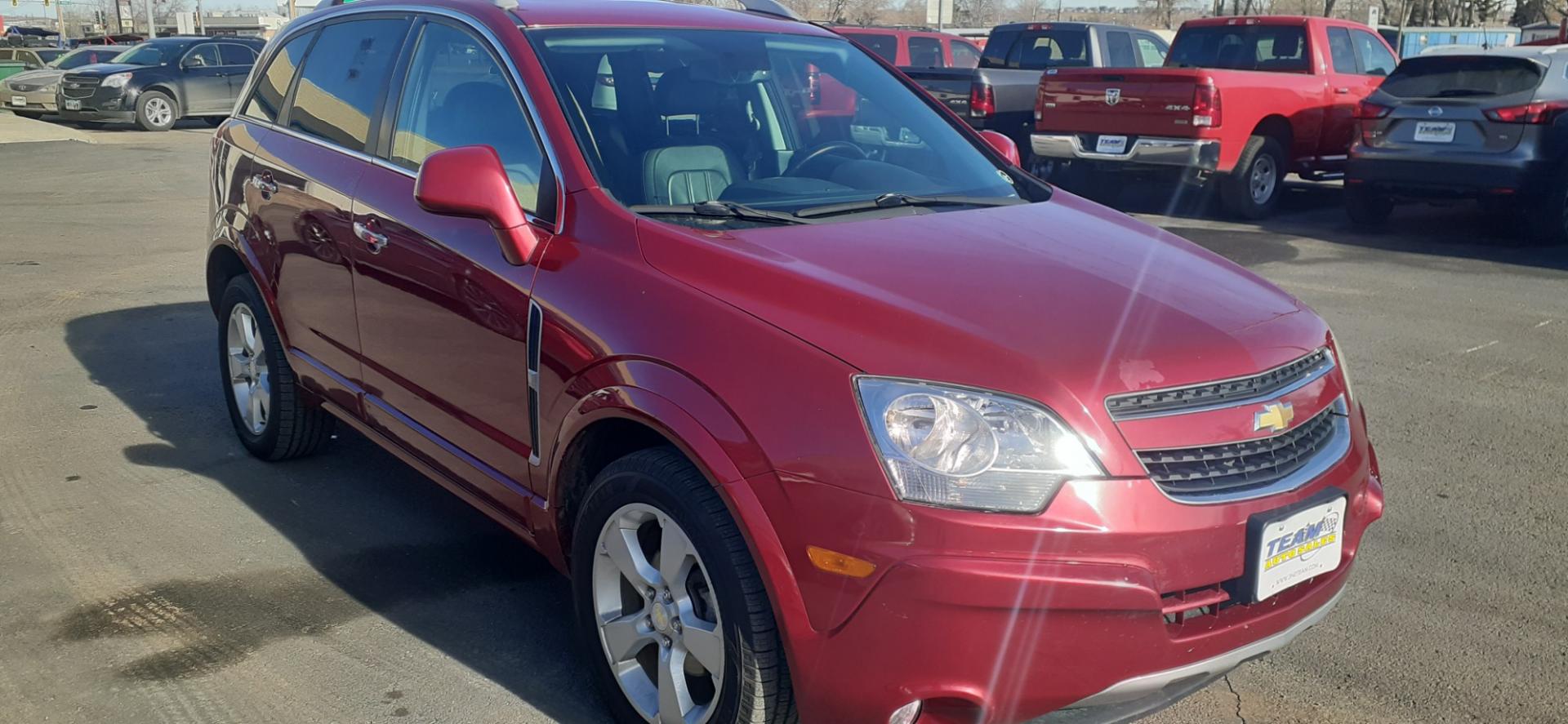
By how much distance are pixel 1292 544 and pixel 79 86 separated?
22.4 metres

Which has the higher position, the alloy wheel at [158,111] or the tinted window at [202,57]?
the tinted window at [202,57]

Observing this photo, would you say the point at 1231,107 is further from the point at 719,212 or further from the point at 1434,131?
the point at 719,212

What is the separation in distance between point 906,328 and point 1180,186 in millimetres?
10692

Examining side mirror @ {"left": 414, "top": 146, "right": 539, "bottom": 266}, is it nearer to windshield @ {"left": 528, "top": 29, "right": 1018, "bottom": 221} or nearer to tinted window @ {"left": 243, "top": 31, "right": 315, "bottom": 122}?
windshield @ {"left": 528, "top": 29, "right": 1018, "bottom": 221}

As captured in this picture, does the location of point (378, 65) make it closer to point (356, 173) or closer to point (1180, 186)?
point (356, 173)

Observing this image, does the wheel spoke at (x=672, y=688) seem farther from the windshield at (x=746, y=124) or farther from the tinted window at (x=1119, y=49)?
the tinted window at (x=1119, y=49)

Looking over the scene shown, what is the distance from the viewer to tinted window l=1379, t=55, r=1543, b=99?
987cm

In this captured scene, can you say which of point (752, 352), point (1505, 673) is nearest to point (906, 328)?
point (752, 352)

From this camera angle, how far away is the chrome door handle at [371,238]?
3.77m

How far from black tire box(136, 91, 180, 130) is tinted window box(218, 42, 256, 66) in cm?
126

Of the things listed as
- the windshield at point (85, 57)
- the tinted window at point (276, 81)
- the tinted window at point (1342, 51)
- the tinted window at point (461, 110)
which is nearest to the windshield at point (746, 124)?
the tinted window at point (461, 110)

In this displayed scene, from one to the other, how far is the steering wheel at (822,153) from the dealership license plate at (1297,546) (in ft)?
5.41

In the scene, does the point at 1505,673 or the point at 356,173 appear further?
the point at 356,173

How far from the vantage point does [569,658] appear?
3475mm
